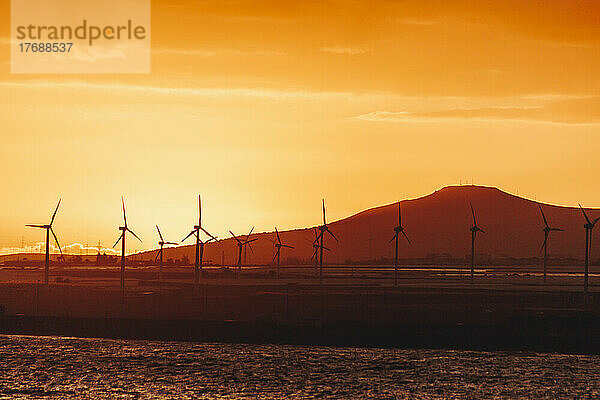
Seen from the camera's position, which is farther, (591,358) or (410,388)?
(591,358)

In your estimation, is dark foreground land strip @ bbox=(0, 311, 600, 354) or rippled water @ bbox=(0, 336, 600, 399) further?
dark foreground land strip @ bbox=(0, 311, 600, 354)

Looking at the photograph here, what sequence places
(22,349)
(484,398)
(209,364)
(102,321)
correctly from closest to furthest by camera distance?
(484,398) < (209,364) < (22,349) < (102,321)

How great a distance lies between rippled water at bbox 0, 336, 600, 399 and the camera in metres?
40.9

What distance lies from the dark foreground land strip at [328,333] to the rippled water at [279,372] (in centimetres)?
89

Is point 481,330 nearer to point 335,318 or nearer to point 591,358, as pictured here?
point 591,358

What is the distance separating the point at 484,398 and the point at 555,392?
4333 mm

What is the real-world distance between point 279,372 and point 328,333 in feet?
58.0

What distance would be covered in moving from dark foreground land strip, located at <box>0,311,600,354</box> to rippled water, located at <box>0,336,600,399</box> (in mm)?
890

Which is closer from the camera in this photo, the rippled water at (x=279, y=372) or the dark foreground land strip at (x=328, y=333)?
the rippled water at (x=279, y=372)

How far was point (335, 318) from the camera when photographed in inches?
4272

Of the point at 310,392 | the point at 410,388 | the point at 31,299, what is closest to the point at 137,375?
the point at 310,392

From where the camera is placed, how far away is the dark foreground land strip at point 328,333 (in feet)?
201

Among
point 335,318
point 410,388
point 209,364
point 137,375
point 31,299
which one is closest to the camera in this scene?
point 410,388

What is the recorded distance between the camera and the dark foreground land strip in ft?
201
